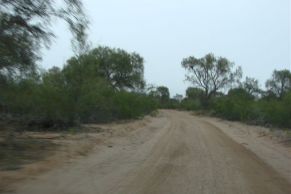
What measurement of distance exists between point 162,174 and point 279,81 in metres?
96.8

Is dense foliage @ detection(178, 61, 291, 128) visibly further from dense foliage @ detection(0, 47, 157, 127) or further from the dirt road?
the dirt road

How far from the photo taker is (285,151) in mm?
20828

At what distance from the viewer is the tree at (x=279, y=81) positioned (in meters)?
105

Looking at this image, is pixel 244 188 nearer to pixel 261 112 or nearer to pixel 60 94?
pixel 60 94

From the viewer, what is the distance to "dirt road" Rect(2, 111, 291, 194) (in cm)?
1113

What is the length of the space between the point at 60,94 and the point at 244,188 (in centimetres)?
1826

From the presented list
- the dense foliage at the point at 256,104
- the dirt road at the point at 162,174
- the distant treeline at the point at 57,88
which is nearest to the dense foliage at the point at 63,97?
the distant treeline at the point at 57,88

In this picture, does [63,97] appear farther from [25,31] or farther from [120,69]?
[120,69]

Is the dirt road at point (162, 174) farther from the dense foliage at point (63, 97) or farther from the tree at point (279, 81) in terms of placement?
the tree at point (279, 81)

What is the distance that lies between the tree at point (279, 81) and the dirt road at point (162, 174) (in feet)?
288

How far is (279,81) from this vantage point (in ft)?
349

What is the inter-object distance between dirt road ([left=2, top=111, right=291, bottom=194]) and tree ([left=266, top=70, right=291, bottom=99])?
87697mm

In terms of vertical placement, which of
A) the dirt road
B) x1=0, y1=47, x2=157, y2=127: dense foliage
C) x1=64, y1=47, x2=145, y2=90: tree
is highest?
x1=64, y1=47, x2=145, y2=90: tree

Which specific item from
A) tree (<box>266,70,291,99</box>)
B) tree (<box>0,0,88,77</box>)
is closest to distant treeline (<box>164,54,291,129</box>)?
tree (<box>266,70,291,99</box>)
